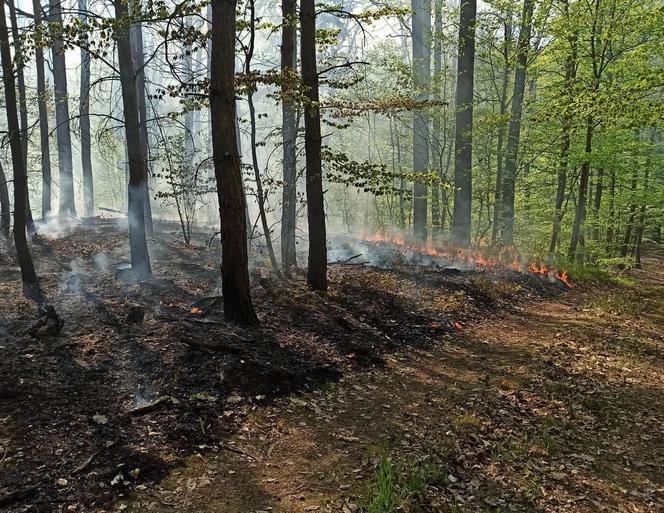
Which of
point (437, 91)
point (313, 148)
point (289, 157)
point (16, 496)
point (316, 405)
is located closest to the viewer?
point (16, 496)

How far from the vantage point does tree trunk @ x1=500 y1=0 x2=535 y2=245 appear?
52.1 ft

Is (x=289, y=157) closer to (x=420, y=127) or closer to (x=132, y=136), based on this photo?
(x=132, y=136)

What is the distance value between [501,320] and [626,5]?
10323 mm

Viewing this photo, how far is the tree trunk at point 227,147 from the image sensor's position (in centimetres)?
639

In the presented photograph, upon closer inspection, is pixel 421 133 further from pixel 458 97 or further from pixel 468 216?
pixel 468 216

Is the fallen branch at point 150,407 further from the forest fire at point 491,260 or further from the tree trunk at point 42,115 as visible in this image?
the tree trunk at point 42,115

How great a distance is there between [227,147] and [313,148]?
3.03m

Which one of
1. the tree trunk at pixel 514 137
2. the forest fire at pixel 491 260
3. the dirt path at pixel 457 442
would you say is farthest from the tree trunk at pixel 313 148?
the tree trunk at pixel 514 137

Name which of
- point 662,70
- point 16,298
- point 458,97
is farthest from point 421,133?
point 16,298

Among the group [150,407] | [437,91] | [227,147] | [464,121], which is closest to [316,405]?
[150,407]

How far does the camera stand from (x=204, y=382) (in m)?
5.46

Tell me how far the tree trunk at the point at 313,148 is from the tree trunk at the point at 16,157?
5.26 metres

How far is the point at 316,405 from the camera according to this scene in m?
5.57

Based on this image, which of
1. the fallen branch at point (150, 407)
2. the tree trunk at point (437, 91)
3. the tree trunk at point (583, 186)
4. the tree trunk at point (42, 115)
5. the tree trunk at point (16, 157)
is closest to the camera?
the fallen branch at point (150, 407)
